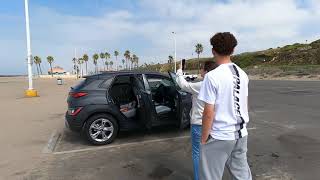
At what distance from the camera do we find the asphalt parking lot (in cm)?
627

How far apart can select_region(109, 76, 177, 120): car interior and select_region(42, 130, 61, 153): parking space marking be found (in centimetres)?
167

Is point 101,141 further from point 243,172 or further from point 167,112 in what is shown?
point 243,172

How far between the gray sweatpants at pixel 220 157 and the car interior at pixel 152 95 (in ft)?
14.5

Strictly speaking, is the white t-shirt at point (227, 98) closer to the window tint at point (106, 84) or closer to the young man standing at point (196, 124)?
the young man standing at point (196, 124)

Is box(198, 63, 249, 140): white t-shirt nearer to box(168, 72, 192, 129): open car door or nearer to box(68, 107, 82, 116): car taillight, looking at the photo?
box(168, 72, 192, 129): open car door

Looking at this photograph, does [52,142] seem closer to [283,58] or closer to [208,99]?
[208,99]

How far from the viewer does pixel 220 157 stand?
3.78 metres

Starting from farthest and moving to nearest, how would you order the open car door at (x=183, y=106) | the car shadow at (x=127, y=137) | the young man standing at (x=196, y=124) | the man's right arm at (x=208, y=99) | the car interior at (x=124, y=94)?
the car interior at (x=124, y=94)
the car shadow at (x=127, y=137)
the open car door at (x=183, y=106)
the young man standing at (x=196, y=124)
the man's right arm at (x=208, y=99)

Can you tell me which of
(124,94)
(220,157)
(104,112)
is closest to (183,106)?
(104,112)

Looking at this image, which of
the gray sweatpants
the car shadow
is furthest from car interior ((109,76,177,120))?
the gray sweatpants

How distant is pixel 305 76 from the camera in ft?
161

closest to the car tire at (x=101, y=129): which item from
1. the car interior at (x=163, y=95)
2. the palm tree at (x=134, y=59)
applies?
the car interior at (x=163, y=95)

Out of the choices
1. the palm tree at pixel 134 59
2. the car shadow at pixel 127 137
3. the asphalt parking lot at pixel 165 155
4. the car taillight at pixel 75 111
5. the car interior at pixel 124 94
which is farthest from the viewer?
the palm tree at pixel 134 59

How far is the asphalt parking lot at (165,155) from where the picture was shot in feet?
20.6
